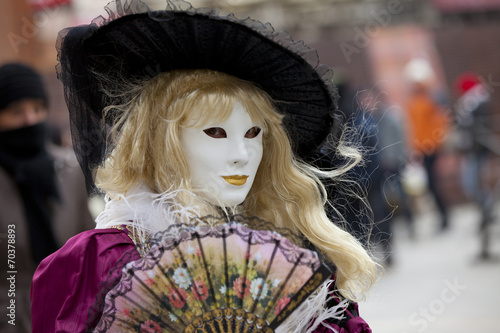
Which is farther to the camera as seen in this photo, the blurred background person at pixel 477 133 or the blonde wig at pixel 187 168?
the blurred background person at pixel 477 133

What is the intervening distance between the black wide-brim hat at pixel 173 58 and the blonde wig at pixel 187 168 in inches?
2.0

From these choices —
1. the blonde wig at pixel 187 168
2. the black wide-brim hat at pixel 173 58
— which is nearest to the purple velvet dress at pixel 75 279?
the blonde wig at pixel 187 168

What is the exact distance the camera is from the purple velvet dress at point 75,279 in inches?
68.8

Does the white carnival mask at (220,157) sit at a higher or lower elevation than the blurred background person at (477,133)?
lower

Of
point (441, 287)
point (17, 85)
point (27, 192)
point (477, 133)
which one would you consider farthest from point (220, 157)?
point (477, 133)

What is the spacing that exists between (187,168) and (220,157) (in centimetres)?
10

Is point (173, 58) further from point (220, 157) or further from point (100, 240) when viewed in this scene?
point (100, 240)

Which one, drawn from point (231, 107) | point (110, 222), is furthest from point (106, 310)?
point (231, 107)

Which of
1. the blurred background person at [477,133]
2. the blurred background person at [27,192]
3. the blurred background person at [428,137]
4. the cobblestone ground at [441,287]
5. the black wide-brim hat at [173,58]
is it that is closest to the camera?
the black wide-brim hat at [173,58]

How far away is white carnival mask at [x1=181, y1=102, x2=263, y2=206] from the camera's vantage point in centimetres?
202

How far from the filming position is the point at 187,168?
2033 mm

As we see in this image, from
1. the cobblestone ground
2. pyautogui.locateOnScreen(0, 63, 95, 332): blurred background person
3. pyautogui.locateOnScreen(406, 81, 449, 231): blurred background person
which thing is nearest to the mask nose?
pyautogui.locateOnScreen(0, 63, 95, 332): blurred background person

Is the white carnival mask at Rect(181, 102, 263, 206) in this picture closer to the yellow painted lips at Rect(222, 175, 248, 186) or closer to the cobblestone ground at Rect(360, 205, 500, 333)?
the yellow painted lips at Rect(222, 175, 248, 186)

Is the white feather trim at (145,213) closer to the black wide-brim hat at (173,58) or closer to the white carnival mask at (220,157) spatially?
the white carnival mask at (220,157)
